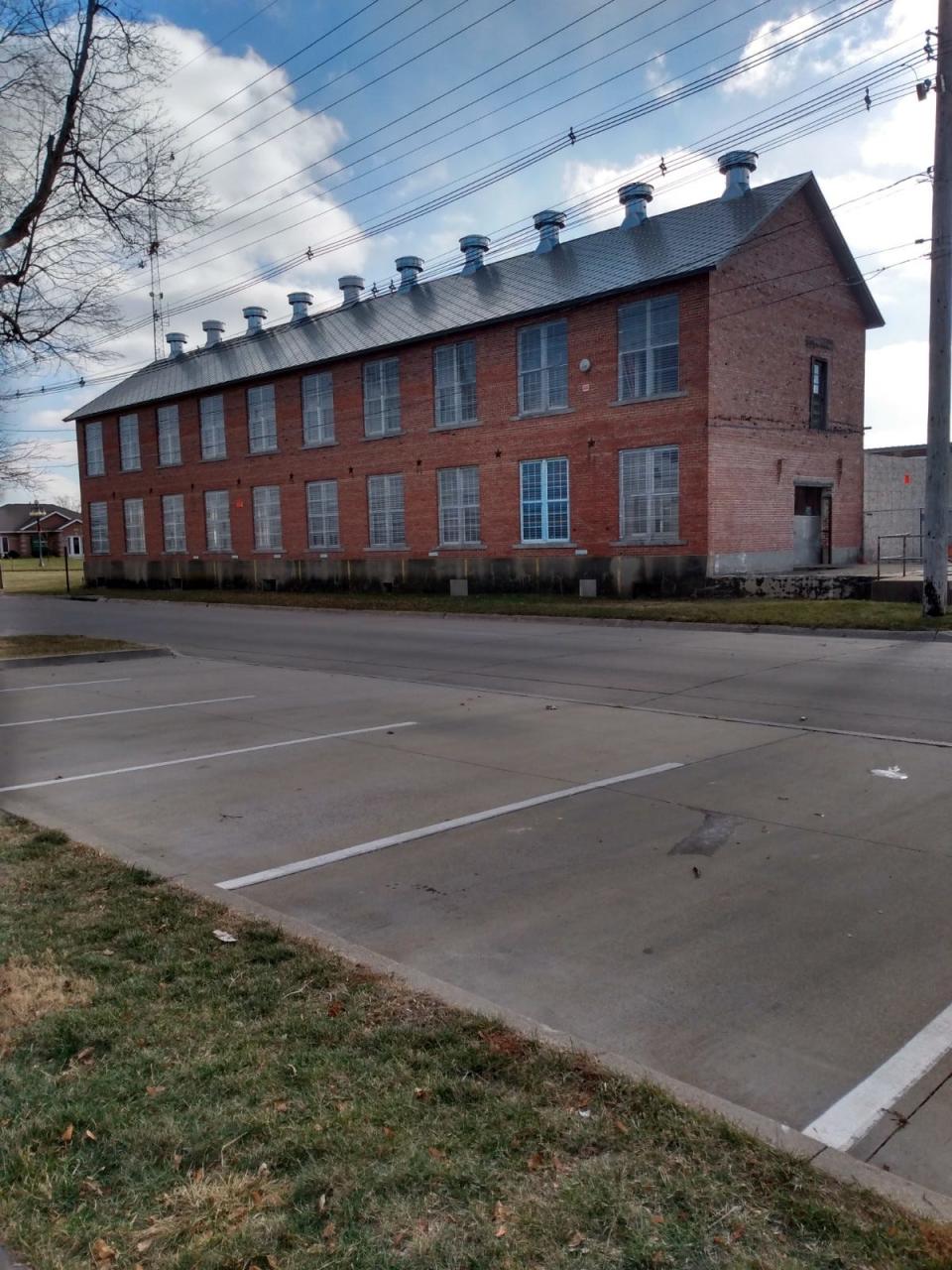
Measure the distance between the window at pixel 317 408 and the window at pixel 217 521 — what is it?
21.1ft

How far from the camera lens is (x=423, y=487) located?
114 ft

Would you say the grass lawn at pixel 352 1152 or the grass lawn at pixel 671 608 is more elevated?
the grass lawn at pixel 671 608

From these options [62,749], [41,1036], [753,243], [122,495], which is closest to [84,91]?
[62,749]

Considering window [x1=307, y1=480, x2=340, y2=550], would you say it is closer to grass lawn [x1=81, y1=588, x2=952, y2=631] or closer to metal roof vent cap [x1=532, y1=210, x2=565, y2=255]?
grass lawn [x1=81, y1=588, x2=952, y2=631]

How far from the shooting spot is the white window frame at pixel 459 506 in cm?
3319

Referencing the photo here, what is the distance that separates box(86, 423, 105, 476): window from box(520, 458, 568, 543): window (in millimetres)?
29953

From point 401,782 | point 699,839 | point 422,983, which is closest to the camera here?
point 422,983

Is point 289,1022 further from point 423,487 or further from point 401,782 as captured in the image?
point 423,487

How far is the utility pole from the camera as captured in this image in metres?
18.3

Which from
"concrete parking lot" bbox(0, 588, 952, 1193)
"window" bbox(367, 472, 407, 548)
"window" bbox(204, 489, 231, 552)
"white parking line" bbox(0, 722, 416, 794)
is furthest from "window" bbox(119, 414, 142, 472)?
"white parking line" bbox(0, 722, 416, 794)

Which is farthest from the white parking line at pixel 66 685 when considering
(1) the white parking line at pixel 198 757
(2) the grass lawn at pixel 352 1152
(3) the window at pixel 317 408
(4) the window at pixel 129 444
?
(4) the window at pixel 129 444

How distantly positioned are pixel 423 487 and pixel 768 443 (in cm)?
1206

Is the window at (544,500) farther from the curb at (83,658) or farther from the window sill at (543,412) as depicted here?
the curb at (83,658)


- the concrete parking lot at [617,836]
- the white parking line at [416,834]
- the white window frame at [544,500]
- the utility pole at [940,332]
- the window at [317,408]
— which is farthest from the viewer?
the window at [317,408]
